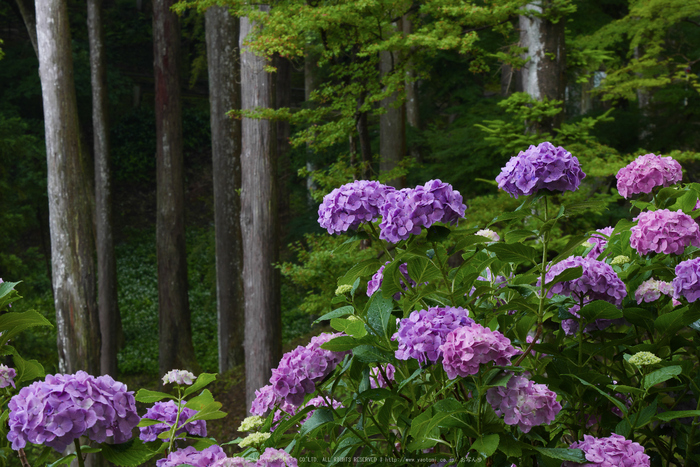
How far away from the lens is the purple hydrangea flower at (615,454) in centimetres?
116

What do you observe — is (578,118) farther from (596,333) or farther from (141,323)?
(141,323)

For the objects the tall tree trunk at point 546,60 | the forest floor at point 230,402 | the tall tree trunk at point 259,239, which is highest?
the tall tree trunk at point 546,60

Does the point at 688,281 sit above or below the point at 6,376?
above

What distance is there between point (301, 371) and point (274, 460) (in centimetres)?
22

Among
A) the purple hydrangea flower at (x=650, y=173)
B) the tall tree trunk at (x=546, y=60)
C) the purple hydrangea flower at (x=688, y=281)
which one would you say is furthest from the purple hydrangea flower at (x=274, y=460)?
the tall tree trunk at (x=546, y=60)

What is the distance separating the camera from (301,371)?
137 cm

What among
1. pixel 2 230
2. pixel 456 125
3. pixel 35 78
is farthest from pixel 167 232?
pixel 35 78

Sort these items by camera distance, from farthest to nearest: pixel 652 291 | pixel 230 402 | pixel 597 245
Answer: pixel 230 402 < pixel 597 245 < pixel 652 291

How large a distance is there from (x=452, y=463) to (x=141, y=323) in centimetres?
1247

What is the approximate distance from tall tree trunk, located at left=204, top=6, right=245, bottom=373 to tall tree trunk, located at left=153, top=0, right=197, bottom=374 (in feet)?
2.78

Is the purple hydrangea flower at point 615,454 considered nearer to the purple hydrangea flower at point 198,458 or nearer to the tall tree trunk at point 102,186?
the purple hydrangea flower at point 198,458

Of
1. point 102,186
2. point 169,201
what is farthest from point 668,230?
point 102,186

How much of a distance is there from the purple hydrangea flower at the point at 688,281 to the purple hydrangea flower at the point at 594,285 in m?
0.12

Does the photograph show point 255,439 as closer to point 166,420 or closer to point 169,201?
point 166,420
